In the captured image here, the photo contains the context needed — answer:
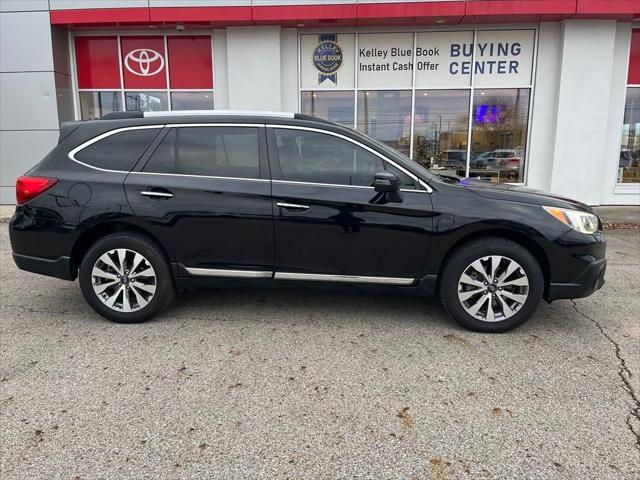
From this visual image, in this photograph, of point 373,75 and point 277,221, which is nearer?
point 277,221

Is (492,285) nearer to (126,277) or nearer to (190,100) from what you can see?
(126,277)

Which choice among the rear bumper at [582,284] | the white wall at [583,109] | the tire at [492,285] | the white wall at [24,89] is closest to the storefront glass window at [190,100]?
the white wall at [24,89]

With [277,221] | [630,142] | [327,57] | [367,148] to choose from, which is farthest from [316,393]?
[630,142]

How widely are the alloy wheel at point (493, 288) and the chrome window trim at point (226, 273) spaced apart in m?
1.66

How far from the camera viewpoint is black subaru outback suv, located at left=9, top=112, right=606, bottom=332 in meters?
3.96

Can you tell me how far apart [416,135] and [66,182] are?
8.69 meters

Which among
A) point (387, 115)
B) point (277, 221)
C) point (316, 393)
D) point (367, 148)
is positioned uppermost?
point (387, 115)

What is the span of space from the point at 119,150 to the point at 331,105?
25.5 feet

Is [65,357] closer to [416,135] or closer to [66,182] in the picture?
[66,182]

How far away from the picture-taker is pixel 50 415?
9.36ft

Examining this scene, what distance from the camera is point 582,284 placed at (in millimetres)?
3953

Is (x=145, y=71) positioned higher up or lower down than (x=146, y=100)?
higher up

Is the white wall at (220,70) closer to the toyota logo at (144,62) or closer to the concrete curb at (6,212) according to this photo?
the toyota logo at (144,62)

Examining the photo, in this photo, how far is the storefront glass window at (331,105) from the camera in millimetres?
11250
